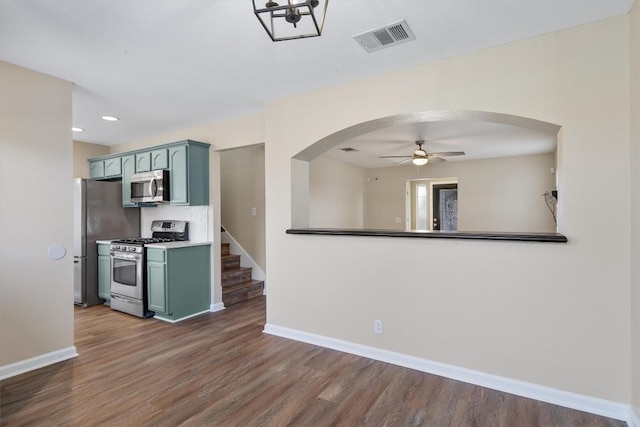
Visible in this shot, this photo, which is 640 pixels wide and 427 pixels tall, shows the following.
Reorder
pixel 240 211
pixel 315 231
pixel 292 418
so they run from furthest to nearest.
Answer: pixel 240 211
pixel 315 231
pixel 292 418

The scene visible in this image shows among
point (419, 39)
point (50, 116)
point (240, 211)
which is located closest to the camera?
point (419, 39)

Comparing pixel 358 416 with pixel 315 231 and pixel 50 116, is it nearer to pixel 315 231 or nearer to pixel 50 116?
pixel 315 231

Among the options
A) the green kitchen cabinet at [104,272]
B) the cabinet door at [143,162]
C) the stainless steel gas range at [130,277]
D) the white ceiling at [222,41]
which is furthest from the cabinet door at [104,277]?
the white ceiling at [222,41]

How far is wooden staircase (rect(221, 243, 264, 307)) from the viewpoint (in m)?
4.76

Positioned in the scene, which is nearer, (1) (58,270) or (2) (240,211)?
(1) (58,270)

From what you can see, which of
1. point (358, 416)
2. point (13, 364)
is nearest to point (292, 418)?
point (358, 416)

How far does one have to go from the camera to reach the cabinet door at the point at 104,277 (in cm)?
462

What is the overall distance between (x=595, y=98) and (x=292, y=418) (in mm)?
2794

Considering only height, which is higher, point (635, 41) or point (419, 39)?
Result: point (419, 39)

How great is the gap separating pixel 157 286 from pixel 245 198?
215 centimetres

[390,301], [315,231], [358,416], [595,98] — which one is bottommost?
[358,416]

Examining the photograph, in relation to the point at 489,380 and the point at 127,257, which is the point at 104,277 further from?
the point at 489,380

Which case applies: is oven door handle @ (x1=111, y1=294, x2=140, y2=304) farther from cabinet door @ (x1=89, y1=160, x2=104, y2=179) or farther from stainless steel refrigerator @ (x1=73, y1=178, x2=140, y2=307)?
cabinet door @ (x1=89, y1=160, x2=104, y2=179)

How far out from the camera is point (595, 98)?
84.7 inches
